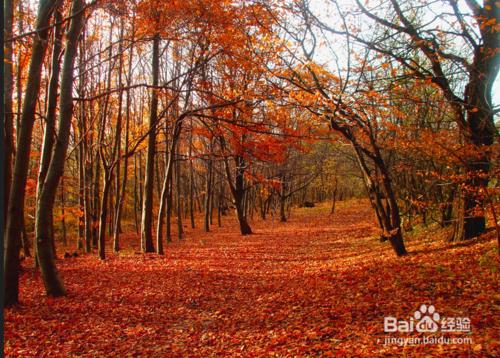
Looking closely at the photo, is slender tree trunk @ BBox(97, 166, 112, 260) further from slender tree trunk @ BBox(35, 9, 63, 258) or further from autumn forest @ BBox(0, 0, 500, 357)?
slender tree trunk @ BBox(35, 9, 63, 258)

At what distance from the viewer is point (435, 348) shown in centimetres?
435

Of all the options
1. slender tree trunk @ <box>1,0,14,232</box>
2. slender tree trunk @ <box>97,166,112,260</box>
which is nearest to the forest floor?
slender tree trunk @ <box>97,166,112,260</box>

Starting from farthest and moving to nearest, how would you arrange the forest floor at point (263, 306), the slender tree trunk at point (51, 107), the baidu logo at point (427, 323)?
A: the slender tree trunk at point (51, 107), the forest floor at point (263, 306), the baidu logo at point (427, 323)

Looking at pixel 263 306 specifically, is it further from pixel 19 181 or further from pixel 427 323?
Result: pixel 19 181

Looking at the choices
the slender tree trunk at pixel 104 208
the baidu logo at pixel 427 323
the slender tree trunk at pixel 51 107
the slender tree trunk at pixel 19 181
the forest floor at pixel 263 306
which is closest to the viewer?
the baidu logo at pixel 427 323

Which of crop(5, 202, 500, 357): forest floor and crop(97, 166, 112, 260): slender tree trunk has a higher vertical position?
crop(97, 166, 112, 260): slender tree trunk

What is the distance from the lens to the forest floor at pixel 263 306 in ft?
16.6

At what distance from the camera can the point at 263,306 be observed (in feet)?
23.3

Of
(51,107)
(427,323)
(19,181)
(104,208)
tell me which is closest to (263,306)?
(427,323)

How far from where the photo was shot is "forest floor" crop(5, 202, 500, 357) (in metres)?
5.07

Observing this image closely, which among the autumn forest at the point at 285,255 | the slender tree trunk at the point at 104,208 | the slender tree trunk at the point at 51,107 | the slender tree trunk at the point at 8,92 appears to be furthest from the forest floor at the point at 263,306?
the slender tree trunk at the point at 51,107

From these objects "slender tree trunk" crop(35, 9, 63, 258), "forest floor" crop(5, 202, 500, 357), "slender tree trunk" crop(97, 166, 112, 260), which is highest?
"slender tree trunk" crop(35, 9, 63, 258)

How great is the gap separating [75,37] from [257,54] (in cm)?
443

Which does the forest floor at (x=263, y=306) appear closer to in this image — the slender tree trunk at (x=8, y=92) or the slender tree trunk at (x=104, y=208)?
the slender tree trunk at (x=104, y=208)
